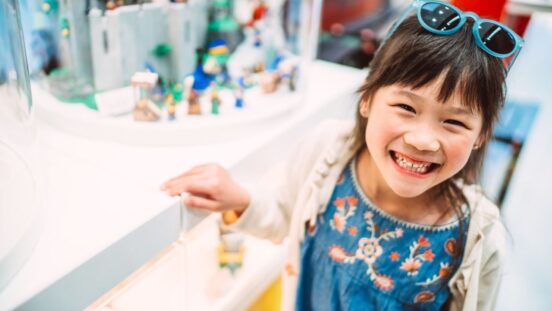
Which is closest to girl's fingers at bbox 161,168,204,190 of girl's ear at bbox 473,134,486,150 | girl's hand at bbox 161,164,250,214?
girl's hand at bbox 161,164,250,214

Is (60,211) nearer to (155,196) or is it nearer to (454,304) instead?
(155,196)

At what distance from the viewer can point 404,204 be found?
77cm

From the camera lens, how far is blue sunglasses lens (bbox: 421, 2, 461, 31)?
1.95ft

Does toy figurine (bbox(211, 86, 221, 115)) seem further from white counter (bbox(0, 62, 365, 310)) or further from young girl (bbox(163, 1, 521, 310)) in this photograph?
young girl (bbox(163, 1, 521, 310))

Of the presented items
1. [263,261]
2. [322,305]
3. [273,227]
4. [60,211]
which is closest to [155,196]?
[60,211]

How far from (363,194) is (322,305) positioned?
22 centimetres

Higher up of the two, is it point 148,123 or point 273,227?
point 148,123

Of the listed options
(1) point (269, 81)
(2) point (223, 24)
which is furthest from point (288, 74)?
(2) point (223, 24)

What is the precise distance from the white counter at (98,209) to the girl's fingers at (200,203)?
24mm

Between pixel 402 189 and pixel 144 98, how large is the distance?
497 mm

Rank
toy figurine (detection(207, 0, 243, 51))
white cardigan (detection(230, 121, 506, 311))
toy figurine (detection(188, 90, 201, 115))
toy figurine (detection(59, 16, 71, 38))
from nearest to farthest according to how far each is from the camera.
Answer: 1. white cardigan (detection(230, 121, 506, 311))
2. toy figurine (detection(59, 16, 71, 38))
3. toy figurine (detection(188, 90, 201, 115))
4. toy figurine (detection(207, 0, 243, 51))

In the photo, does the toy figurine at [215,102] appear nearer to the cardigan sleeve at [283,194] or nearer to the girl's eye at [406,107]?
the cardigan sleeve at [283,194]

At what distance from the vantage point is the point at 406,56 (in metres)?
0.63

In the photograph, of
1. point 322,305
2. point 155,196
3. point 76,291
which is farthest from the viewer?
Answer: point 322,305
